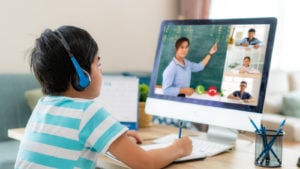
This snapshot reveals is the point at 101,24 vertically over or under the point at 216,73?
over

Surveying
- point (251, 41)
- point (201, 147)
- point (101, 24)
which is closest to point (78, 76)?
point (201, 147)

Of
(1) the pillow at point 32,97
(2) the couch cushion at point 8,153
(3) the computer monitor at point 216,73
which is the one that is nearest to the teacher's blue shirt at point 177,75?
(3) the computer monitor at point 216,73

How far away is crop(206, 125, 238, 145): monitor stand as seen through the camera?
150cm

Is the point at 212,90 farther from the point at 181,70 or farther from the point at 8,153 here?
the point at 8,153

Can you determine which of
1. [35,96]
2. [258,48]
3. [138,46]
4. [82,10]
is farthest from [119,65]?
[258,48]

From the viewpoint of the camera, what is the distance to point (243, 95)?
139 centimetres

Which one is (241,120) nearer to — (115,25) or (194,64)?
(194,64)

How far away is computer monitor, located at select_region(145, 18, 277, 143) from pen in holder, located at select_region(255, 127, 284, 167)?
0.36ft

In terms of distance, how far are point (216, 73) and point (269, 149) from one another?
1.19 ft

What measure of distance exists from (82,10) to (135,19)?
0.53 meters

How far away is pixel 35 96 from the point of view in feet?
7.88

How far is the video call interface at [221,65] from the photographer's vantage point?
1.38m

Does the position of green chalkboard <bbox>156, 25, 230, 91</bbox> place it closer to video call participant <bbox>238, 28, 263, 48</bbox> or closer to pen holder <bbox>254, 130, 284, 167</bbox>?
video call participant <bbox>238, 28, 263, 48</bbox>

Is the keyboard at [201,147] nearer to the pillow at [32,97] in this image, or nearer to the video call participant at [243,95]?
Answer: the video call participant at [243,95]
